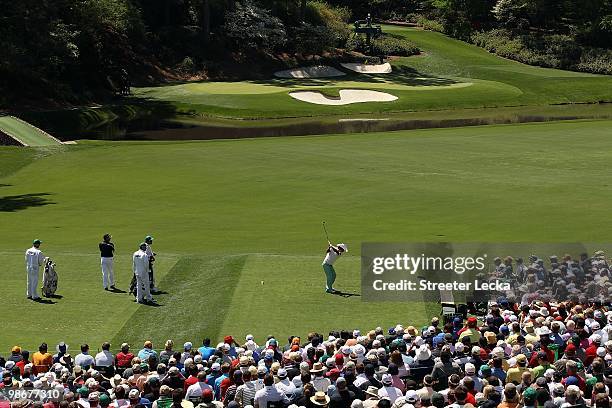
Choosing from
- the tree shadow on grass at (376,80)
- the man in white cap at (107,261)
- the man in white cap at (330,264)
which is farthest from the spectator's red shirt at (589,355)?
the tree shadow on grass at (376,80)

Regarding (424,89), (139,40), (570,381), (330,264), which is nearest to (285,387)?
(570,381)

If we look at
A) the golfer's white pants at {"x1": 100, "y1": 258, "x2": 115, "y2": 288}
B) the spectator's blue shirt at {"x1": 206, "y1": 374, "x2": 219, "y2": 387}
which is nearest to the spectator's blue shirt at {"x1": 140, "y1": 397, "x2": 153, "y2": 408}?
the spectator's blue shirt at {"x1": 206, "y1": 374, "x2": 219, "y2": 387}

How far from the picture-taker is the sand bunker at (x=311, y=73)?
108 m

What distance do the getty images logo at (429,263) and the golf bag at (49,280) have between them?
1008 cm

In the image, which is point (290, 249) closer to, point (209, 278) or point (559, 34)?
point (209, 278)

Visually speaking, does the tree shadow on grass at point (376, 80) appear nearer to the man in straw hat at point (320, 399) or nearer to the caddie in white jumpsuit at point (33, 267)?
the caddie in white jumpsuit at point (33, 267)

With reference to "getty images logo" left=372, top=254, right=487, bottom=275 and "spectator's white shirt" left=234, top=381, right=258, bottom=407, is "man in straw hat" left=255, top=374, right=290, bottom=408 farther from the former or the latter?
"getty images logo" left=372, top=254, right=487, bottom=275

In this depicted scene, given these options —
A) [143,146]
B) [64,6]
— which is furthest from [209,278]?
[64,6]

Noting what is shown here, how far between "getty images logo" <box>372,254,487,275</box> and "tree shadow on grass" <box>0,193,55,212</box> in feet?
77.8

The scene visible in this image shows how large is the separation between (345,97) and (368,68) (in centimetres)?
1776

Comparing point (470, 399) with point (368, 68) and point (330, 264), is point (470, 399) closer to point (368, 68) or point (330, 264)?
point (330, 264)

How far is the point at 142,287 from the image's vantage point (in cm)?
2919

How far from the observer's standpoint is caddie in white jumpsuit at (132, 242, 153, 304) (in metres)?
28.9

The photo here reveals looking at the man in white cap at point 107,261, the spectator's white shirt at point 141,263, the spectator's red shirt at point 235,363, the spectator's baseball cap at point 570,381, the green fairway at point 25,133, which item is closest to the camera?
the spectator's baseball cap at point 570,381
